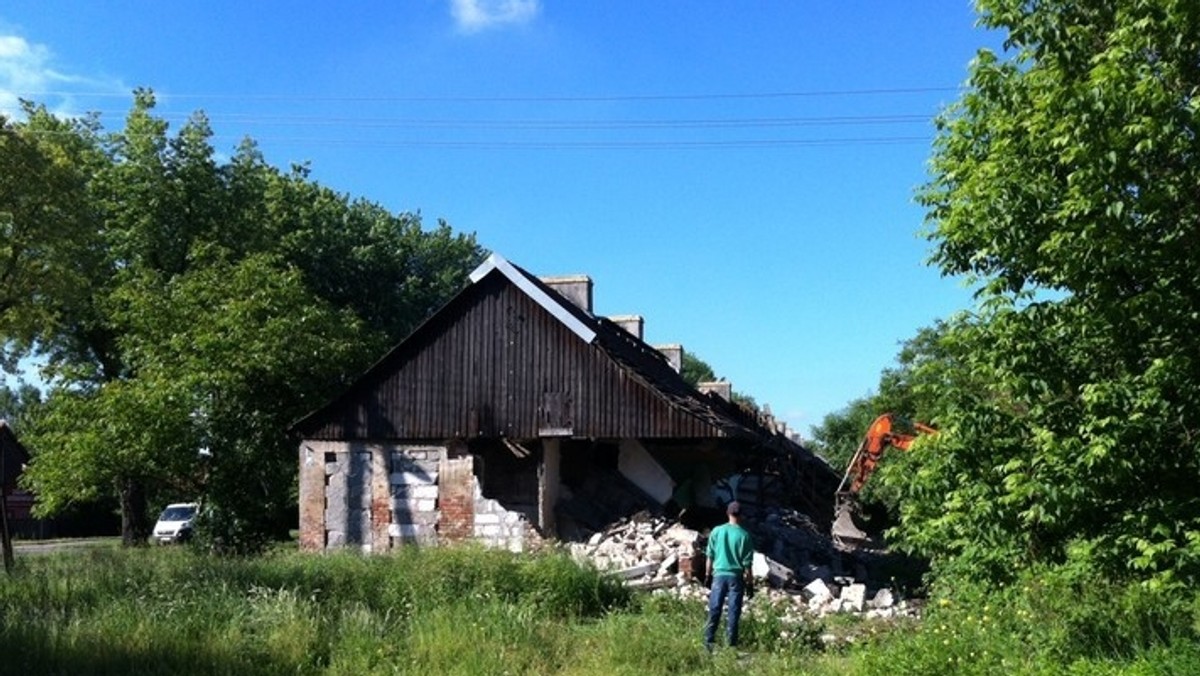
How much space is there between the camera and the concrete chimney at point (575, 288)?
29203 millimetres

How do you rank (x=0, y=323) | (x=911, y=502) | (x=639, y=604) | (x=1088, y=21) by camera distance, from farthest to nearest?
(x=0, y=323)
(x=639, y=604)
(x=911, y=502)
(x=1088, y=21)

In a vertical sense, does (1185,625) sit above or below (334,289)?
below

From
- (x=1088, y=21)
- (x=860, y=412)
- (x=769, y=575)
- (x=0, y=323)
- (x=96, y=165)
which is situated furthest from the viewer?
(x=860, y=412)

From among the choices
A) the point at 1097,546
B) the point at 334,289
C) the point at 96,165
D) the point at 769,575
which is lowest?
the point at 769,575

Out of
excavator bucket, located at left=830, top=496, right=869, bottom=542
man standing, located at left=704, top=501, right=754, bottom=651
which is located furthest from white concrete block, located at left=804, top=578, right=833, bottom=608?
excavator bucket, located at left=830, top=496, right=869, bottom=542

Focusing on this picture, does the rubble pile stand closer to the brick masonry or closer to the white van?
the brick masonry

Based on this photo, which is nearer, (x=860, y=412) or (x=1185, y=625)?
(x=1185, y=625)

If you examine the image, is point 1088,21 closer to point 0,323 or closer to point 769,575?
point 769,575

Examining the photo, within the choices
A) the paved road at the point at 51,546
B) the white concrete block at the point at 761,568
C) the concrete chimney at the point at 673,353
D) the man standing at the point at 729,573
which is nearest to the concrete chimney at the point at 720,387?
the concrete chimney at the point at 673,353

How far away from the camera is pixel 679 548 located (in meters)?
21.0

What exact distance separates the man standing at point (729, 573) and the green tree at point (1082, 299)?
3970mm

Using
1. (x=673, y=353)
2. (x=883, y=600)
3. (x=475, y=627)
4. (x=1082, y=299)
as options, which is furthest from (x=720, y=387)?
(x=1082, y=299)

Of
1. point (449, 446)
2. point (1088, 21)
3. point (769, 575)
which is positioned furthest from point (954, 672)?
point (449, 446)

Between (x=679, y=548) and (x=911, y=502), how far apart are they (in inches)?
426
